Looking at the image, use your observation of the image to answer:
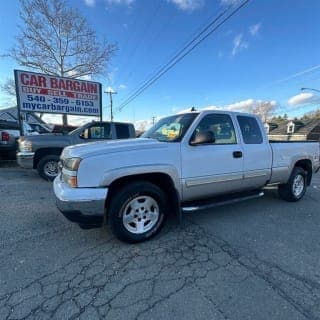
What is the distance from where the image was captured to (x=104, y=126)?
319 inches

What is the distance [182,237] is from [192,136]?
1546mm

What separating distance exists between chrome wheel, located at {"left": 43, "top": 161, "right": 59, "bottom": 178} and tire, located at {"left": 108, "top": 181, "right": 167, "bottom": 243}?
15.8ft

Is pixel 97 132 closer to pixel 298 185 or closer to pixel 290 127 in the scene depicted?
pixel 298 185

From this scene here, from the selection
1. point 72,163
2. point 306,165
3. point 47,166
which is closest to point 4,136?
point 47,166

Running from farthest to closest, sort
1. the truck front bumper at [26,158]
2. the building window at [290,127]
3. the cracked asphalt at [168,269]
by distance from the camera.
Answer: the building window at [290,127], the truck front bumper at [26,158], the cracked asphalt at [168,269]

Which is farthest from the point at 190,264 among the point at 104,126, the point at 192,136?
the point at 104,126

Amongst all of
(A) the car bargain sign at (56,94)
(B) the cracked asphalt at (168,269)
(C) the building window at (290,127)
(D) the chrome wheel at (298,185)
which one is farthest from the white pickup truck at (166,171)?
(C) the building window at (290,127)

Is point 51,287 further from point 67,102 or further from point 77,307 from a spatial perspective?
point 67,102

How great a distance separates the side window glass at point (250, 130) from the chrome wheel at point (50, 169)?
18.3 ft

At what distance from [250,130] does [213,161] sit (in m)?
1.23

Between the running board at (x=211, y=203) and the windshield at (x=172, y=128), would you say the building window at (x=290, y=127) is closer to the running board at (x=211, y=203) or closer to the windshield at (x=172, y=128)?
the running board at (x=211, y=203)

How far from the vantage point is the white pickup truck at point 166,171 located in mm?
2971

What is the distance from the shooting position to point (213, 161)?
3779 mm

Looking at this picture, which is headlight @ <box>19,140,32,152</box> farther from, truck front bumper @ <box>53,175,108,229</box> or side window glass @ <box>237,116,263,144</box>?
side window glass @ <box>237,116,263,144</box>
